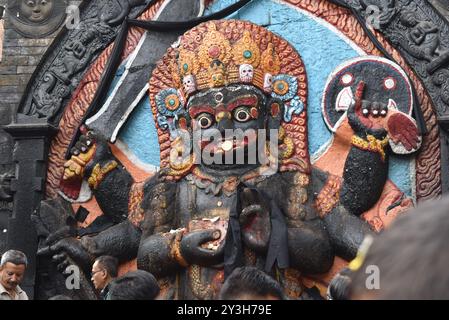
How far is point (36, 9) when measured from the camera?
933cm

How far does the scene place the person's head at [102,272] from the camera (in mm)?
8023

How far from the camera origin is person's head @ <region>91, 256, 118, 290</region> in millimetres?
8023

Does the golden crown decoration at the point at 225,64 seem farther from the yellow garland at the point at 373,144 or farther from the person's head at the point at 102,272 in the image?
the person's head at the point at 102,272

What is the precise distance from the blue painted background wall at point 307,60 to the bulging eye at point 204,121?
738 mm

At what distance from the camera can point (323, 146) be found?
8320mm

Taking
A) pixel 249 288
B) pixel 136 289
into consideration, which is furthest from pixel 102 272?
pixel 249 288

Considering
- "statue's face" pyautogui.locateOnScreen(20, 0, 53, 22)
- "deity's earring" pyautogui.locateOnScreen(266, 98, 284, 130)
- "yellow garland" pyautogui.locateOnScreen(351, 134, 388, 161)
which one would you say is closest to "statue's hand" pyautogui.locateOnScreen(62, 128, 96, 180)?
"statue's face" pyautogui.locateOnScreen(20, 0, 53, 22)

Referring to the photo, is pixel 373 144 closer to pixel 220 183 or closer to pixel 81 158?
pixel 220 183

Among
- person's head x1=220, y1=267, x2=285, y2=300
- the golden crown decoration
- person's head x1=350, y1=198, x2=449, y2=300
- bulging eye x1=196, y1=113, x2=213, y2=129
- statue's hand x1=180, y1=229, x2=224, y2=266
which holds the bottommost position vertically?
statue's hand x1=180, y1=229, x2=224, y2=266

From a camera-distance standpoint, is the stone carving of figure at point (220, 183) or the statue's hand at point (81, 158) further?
the statue's hand at point (81, 158)

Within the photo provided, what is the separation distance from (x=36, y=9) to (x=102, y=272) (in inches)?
119

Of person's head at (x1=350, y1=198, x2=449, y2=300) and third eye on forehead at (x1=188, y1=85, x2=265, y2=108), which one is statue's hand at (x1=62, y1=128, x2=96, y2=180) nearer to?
third eye on forehead at (x1=188, y1=85, x2=265, y2=108)

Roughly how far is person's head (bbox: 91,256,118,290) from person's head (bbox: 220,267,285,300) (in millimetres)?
4129

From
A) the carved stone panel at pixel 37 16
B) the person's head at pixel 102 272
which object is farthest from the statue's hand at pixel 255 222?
the carved stone panel at pixel 37 16
